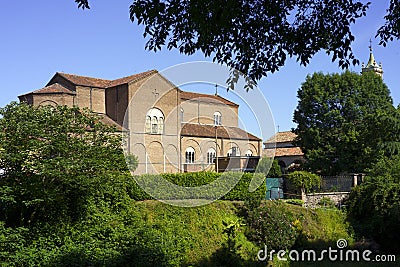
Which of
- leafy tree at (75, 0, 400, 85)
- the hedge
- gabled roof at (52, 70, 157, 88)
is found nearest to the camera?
leafy tree at (75, 0, 400, 85)

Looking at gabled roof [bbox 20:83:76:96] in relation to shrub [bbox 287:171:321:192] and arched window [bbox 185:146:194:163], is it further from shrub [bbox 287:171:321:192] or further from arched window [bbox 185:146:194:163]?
shrub [bbox 287:171:321:192]

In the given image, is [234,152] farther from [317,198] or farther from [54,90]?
[317,198]

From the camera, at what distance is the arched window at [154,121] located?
36334 mm

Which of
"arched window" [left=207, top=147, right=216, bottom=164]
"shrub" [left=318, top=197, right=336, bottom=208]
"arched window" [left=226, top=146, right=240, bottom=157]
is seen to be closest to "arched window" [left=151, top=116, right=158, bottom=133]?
"arched window" [left=207, top=147, right=216, bottom=164]

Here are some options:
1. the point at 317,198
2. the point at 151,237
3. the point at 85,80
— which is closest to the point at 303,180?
the point at 317,198

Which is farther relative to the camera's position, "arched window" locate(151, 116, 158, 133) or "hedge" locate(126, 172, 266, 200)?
"arched window" locate(151, 116, 158, 133)

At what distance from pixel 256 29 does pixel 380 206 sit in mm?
17425

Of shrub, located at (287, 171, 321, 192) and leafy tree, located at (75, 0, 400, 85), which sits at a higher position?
leafy tree, located at (75, 0, 400, 85)

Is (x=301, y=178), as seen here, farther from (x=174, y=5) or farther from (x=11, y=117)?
(x=174, y=5)

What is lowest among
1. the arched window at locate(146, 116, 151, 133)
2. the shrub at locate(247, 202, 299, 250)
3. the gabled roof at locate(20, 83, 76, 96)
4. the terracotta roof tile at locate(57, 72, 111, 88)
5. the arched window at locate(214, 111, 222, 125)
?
the shrub at locate(247, 202, 299, 250)

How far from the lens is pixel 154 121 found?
124 ft

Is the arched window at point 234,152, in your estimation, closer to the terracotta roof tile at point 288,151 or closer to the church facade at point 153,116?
the church facade at point 153,116

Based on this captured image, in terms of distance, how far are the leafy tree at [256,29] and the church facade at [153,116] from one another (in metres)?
25.8

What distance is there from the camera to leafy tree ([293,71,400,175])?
31234mm
